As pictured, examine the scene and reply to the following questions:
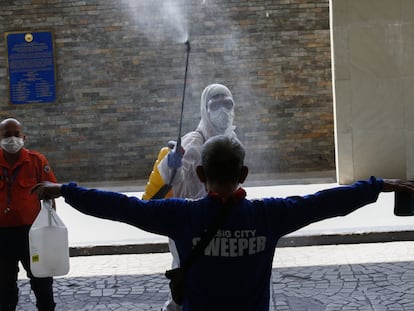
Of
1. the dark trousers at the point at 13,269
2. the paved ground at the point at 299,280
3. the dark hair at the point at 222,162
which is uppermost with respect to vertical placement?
the dark hair at the point at 222,162

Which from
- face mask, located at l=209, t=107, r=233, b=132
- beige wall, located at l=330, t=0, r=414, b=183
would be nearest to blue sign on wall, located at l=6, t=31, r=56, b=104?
beige wall, located at l=330, t=0, r=414, b=183

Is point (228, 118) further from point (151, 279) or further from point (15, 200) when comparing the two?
point (151, 279)

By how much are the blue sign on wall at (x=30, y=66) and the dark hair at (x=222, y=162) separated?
1127 centimetres

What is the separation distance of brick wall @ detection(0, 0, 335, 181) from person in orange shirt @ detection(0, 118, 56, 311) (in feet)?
27.5

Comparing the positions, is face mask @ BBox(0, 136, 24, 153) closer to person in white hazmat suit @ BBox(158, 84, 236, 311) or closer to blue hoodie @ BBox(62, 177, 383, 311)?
person in white hazmat suit @ BBox(158, 84, 236, 311)

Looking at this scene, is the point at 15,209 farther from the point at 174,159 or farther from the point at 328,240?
the point at 328,240

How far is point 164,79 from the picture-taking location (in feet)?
44.4

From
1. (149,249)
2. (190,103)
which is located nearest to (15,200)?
(149,249)

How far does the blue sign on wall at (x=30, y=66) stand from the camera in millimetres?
13352

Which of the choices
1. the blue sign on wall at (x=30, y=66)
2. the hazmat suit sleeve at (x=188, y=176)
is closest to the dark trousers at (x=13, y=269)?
the hazmat suit sleeve at (x=188, y=176)

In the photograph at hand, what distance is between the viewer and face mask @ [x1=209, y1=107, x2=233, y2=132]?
4824 mm

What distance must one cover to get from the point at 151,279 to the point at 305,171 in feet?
24.0

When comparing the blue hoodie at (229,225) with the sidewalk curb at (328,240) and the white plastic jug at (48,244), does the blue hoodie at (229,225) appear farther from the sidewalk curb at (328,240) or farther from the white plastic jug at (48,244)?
the sidewalk curb at (328,240)

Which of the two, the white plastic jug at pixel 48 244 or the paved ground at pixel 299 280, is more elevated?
the white plastic jug at pixel 48 244
